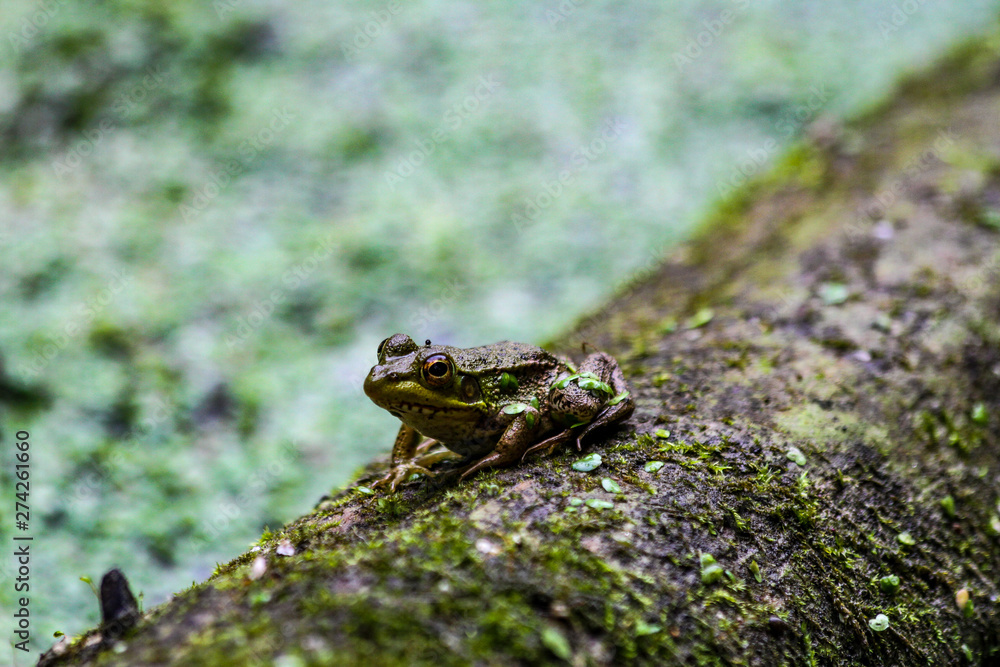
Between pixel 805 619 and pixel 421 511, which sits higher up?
pixel 421 511

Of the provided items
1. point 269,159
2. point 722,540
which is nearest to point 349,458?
point 722,540

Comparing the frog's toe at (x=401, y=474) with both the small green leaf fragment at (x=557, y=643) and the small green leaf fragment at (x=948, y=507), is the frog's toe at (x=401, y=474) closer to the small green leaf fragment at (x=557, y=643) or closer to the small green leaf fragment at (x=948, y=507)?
the small green leaf fragment at (x=557, y=643)

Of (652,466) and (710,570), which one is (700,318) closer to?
(652,466)

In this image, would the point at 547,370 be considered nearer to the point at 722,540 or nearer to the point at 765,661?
the point at 722,540

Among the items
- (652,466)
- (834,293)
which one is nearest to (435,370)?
(652,466)

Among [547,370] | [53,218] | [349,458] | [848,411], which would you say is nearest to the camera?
[547,370]

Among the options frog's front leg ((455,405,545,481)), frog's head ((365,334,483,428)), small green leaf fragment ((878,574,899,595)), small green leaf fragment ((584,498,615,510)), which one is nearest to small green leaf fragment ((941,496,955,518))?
small green leaf fragment ((878,574,899,595))
